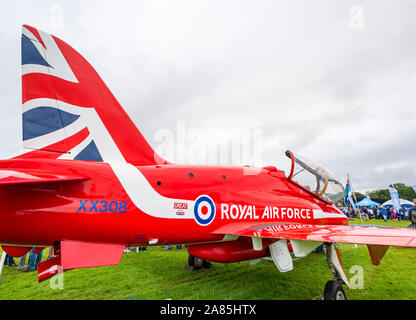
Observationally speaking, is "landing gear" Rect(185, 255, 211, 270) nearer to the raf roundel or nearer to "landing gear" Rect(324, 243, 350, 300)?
the raf roundel

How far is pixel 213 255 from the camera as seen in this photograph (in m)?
4.16

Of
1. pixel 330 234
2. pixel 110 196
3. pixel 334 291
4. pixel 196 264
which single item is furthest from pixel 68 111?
pixel 334 291

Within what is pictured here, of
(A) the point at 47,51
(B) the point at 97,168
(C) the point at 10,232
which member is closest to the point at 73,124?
(B) the point at 97,168

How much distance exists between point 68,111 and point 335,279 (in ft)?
17.5

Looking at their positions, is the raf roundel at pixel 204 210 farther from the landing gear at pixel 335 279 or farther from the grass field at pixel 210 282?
the landing gear at pixel 335 279

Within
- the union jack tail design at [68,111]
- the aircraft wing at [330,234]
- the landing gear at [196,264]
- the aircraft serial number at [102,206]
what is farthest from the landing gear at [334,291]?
the union jack tail design at [68,111]

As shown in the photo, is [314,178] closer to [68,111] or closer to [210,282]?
[210,282]

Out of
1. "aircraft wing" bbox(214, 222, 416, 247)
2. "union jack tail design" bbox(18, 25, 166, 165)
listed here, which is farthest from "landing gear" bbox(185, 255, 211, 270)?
"union jack tail design" bbox(18, 25, 166, 165)

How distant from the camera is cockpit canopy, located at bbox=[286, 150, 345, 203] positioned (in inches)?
206

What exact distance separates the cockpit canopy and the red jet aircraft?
0.52 metres

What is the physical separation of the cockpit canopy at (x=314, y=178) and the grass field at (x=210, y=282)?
2.05 metres

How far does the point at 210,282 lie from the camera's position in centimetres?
504
